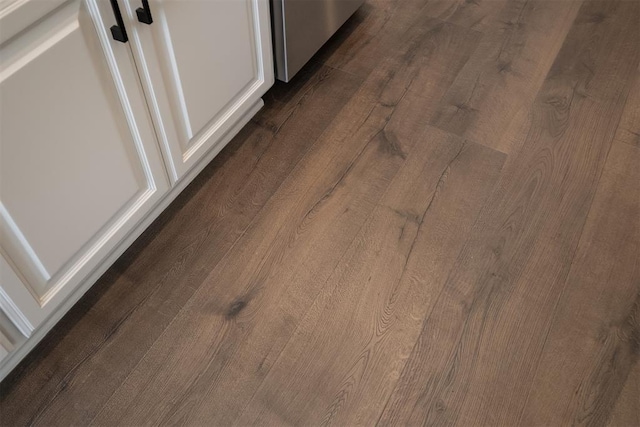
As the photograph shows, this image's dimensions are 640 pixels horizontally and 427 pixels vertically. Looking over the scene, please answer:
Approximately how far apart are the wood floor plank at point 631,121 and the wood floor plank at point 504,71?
31 centimetres

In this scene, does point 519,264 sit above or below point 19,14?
below

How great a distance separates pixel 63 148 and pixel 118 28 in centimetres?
27

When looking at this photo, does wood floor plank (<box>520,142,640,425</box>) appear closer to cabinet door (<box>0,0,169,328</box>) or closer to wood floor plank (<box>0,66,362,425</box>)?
wood floor plank (<box>0,66,362,425</box>)

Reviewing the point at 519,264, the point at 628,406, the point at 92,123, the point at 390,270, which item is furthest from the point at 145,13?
the point at 628,406

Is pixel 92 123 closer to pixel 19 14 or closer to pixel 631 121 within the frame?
pixel 19 14

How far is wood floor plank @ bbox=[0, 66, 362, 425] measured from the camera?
131 cm

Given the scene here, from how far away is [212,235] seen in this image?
160 cm

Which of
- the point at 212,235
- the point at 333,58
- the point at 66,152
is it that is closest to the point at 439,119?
the point at 333,58

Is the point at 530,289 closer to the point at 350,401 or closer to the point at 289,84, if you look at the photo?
the point at 350,401

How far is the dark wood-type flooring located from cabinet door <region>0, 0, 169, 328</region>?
228mm

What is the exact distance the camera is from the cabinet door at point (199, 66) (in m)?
1.25

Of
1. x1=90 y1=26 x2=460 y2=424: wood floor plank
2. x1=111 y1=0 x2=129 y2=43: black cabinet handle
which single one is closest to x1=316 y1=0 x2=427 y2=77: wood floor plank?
x1=90 y1=26 x2=460 y2=424: wood floor plank

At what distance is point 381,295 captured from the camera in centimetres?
148

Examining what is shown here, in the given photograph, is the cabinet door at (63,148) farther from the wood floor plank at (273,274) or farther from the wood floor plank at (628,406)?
the wood floor plank at (628,406)
